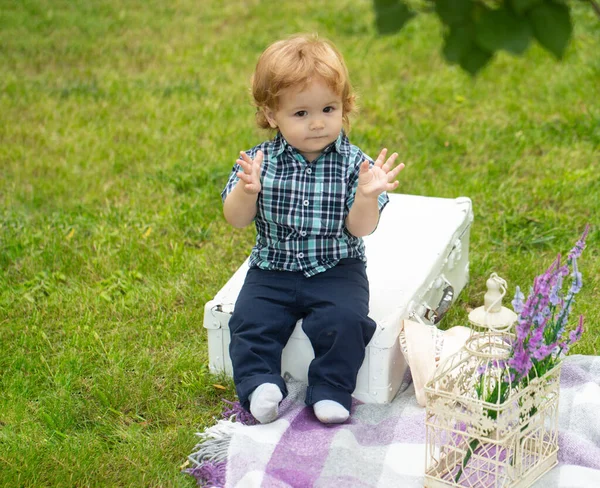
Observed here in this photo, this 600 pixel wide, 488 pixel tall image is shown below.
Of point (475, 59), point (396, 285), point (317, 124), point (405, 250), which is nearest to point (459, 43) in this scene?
point (475, 59)

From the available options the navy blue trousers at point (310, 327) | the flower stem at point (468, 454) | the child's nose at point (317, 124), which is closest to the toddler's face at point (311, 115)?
the child's nose at point (317, 124)

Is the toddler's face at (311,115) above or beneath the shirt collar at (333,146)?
above

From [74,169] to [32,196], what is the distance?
38 cm

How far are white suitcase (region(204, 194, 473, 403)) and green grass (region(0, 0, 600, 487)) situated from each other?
0.57 feet

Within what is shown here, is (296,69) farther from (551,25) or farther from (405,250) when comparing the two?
(551,25)

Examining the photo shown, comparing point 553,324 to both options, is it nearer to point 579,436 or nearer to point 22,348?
point 579,436

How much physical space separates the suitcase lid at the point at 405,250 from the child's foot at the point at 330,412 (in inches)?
12.1

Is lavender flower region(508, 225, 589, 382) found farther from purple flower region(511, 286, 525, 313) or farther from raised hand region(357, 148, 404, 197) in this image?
raised hand region(357, 148, 404, 197)

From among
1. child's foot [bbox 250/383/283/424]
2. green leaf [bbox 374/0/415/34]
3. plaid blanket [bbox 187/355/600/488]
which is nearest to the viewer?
green leaf [bbox 374/0/415/34]

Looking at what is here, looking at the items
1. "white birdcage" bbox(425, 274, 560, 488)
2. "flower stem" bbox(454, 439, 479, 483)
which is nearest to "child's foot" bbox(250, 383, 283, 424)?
"white birdcage" bbox(425, 274, 560, 488)

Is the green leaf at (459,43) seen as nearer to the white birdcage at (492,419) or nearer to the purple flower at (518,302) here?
the purple flower at (518,302)

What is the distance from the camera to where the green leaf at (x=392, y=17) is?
1221mm

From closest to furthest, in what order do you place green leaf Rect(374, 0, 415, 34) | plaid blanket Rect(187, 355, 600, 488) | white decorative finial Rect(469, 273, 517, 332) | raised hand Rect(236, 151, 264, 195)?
green leaf Rect(374, 0, 415, 34)
white decorative finial Rect(469, 273, 517, 332)
plaid blanket Rect(187, 355, 600, 488)
raised hand Rect(236, 151, 264, 195)

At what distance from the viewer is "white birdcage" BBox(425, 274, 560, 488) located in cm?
217
